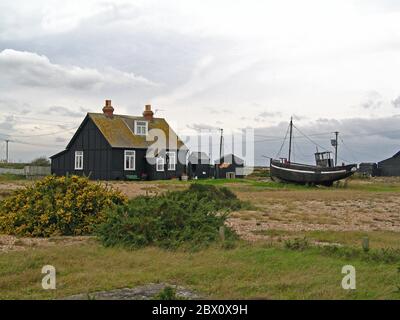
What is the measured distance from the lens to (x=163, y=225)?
11859 millimetres

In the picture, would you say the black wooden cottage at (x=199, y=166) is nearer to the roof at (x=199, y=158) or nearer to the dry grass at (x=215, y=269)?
the roof at (x=199, y=158)

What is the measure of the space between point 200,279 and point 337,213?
13639 millimetres

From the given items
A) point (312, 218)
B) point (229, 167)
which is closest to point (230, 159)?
point (229, 167)

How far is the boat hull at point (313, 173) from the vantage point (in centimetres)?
4297

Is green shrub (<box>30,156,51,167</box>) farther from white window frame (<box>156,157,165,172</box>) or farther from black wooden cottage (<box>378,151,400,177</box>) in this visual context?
black wooden cottage (<box>378,151,400,177</box>)

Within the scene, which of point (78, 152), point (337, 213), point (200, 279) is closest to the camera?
point (200, 279)

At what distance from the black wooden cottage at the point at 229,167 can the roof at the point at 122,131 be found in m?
8.66

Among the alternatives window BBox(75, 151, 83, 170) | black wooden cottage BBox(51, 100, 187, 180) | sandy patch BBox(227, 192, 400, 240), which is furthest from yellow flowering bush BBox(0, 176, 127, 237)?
window BBox(75, 151, 83, 170)

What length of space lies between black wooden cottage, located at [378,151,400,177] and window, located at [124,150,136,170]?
44977 mm

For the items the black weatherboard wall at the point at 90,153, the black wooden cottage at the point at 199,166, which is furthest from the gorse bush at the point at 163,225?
the black wooden cottage at the point at 199,166

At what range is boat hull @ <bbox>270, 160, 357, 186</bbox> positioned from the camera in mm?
42969
